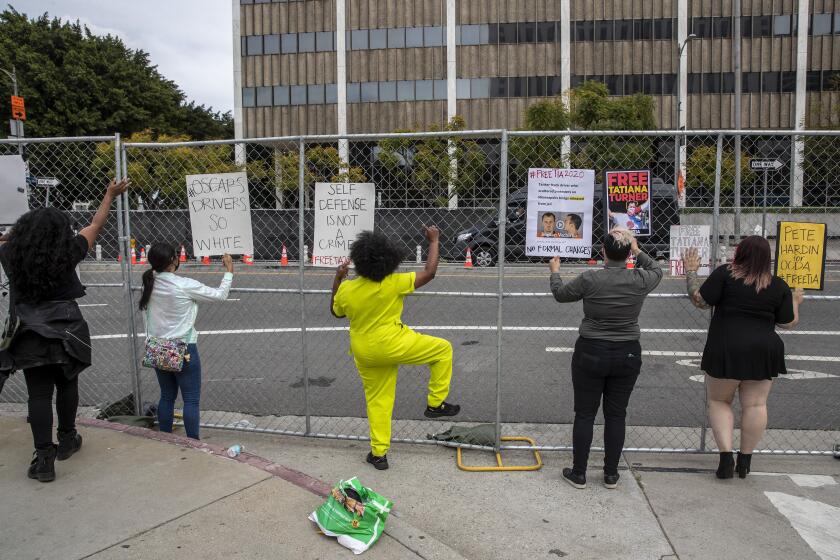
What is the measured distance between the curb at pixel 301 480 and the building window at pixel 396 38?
1565 inches

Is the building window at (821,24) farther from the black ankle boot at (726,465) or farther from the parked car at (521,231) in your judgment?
the black ankle boot at (726,465)

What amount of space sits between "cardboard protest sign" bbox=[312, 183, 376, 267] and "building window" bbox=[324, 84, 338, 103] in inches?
1568

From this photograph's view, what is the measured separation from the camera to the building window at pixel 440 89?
41.8 metres

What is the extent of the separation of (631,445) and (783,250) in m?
1.91

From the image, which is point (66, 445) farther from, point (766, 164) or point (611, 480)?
point (766, 164)

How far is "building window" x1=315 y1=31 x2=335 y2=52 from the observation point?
42.7m

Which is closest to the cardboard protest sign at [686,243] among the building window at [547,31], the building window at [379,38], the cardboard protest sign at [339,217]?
the cardboard protest sign at [339,217]

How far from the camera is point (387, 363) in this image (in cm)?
452

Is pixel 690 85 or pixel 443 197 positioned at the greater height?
pixel 690 85

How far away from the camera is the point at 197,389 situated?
4984 mm

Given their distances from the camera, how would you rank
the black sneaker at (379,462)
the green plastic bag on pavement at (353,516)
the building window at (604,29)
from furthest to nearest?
the building window at (604,29)
the black sneaker at (379,462)
the green plastic bag on pavement at (353,516)

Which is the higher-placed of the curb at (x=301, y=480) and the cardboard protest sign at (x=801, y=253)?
the cardboard protest sign at (x=801, y=253)

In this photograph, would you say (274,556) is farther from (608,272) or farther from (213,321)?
(213,321)

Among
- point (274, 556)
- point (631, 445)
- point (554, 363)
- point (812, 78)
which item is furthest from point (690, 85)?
point (274, 556)
